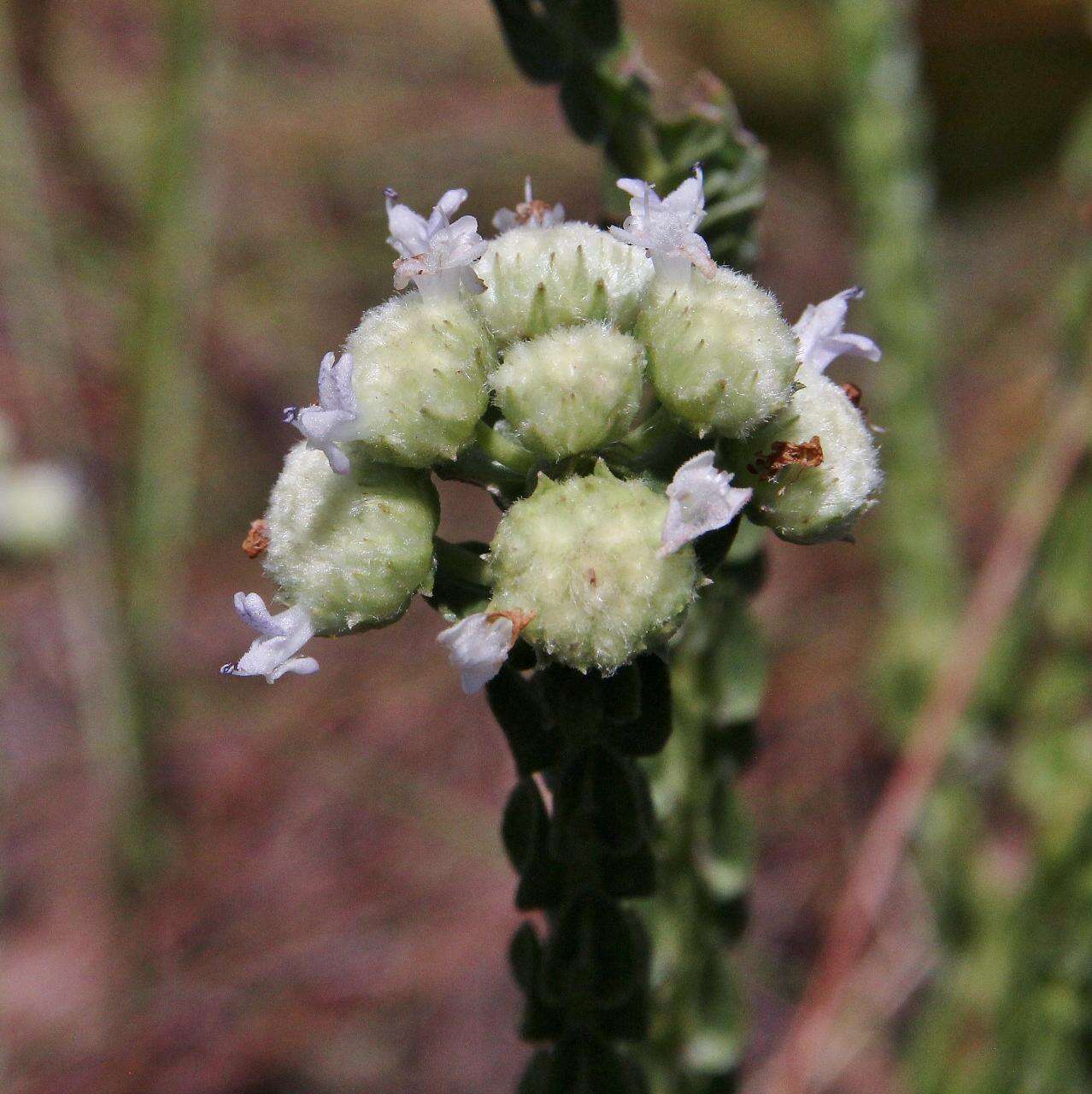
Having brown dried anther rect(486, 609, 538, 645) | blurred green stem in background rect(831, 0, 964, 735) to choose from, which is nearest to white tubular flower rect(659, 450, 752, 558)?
brown dried anther rect(486, 609, 538, 645)

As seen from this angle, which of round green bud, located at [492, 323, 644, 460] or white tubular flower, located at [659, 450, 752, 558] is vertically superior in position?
round green bud, located at [492, 323, 644, 460]

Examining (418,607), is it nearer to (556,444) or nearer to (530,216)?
(530,216)

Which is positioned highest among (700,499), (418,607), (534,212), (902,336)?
(418,607)

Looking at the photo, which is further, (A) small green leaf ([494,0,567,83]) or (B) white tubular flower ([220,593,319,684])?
(A) small green leaf ([494,0,567,83])

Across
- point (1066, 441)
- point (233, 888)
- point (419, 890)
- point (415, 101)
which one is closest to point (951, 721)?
point (1066, 441)

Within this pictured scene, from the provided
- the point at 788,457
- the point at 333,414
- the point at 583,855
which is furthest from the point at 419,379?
the point at 583,855

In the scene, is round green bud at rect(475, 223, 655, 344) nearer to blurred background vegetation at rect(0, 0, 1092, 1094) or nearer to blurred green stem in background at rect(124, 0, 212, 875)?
blurred background vegetation at rect(0, 0, 1092, 1094)

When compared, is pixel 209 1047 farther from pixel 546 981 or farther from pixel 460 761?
pixel 546 981

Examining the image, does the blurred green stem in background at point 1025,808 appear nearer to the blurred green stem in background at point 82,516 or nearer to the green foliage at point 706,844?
the green foliage at point 706,844
